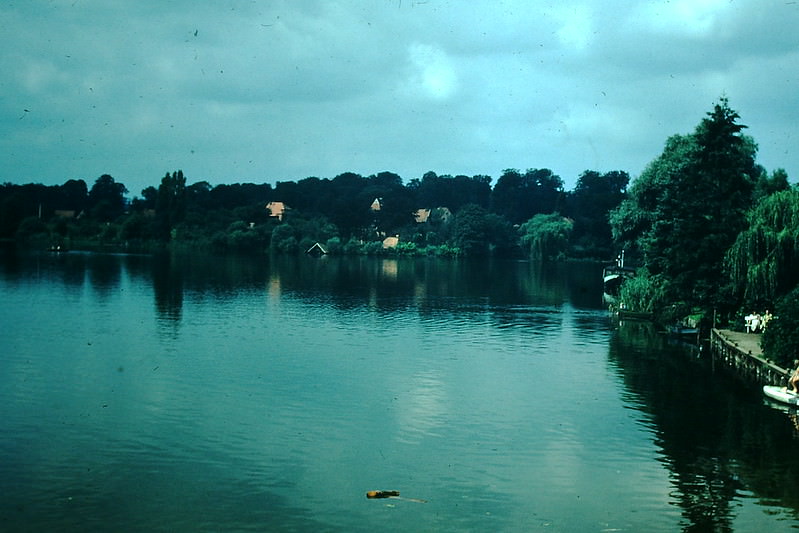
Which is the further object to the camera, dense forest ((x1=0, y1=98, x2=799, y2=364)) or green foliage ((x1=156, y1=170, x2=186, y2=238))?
green foliage ((x1=156, y1=170, x2=186, y2=238))

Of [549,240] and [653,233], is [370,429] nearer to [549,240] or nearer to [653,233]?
[653,233]

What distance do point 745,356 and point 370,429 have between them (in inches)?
806

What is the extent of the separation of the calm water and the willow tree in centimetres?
554

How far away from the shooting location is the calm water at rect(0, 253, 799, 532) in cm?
2020

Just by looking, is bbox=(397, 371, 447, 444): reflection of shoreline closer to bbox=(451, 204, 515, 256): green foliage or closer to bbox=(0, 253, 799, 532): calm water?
bbox=(0, 253, 799, 532): calm water

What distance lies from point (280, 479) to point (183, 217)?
15882 cm

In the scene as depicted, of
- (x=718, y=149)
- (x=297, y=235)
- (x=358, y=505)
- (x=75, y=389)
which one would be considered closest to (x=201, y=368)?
(x=75, y=389)

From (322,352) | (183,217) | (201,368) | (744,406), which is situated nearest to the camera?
(744,406)

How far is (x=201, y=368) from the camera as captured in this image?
122ft

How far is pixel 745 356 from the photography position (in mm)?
39375

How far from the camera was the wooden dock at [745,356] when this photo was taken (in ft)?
116

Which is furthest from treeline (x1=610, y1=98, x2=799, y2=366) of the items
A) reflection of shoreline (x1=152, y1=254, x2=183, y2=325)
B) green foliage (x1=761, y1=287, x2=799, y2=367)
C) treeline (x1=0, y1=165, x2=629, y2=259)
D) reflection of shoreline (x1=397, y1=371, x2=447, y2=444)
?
treeline (x1=0, y1=165, x2=629, y2=259)

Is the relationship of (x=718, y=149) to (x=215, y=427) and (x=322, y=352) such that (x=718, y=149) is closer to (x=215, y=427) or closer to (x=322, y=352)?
(x=322, y=352)

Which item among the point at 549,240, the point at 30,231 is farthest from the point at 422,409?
the point at 30,231
